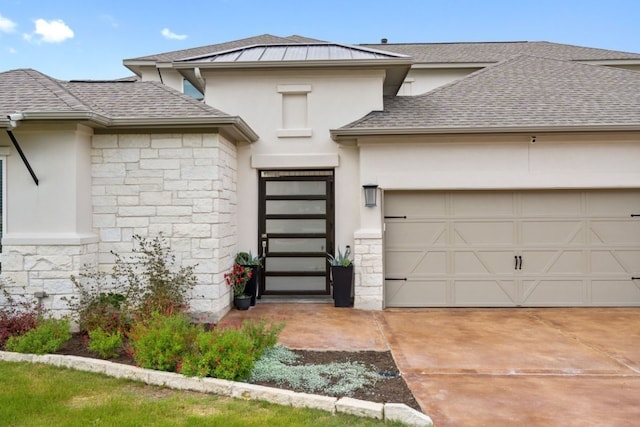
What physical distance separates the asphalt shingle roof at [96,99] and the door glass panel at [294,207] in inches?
94.3

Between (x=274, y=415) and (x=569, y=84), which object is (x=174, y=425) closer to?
(x=274, y=415)

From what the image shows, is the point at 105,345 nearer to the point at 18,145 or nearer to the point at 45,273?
the point at 45,273

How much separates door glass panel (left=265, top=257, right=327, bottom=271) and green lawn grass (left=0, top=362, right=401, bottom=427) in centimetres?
463

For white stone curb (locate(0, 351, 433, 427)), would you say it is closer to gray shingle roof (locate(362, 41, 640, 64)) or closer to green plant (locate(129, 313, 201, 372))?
green plant (locate(129, 313, 201, 372))

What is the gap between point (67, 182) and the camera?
689 centimetres

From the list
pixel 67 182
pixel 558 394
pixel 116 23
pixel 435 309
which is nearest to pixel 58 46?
pixel 116 23

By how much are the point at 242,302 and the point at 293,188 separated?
8.18 ft

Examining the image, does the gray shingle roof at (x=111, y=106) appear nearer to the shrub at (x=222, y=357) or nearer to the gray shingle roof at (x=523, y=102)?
the gray shingle roof at (x=523, y=102)

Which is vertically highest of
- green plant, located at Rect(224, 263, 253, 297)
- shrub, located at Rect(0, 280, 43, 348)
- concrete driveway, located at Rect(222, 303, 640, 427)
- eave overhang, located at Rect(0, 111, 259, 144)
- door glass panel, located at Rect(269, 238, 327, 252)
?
eave overhang, located at Rect(0, 111, 259, 144)

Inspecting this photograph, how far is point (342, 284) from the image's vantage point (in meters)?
8.51

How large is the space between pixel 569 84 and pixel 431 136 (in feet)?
13.7

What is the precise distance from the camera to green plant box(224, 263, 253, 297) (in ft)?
26.9

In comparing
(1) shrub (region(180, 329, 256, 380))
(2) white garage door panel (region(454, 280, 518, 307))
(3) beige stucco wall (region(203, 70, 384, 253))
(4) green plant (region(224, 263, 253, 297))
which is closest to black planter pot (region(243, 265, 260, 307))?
(4) green plant (region(224, 263, 253, 297))

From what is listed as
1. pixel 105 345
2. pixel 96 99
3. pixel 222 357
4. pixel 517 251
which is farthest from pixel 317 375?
pixel 96 99
